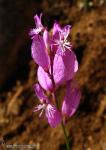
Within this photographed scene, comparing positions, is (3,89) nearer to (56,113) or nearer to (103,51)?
(103,51)

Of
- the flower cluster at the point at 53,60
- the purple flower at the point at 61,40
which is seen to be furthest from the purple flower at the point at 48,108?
the purple flower at the point at 61,40

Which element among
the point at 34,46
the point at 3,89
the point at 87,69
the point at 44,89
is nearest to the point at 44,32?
the point at 34,46

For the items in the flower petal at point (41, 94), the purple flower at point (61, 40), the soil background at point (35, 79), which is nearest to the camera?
the purple flower at point (61, 40)

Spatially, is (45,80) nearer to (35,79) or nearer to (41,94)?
(41,94)

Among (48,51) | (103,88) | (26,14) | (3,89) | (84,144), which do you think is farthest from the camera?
(26,14)

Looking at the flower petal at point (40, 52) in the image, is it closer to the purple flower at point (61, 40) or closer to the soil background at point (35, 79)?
the purple flower at point (61, 40)

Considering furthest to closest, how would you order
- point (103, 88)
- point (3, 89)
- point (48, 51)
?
point (3, 89)
point (103, 88)
point (48, 51)

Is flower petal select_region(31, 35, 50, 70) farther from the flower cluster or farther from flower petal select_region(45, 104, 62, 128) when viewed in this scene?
flower petal select_region(45, 104, 62, 128)
